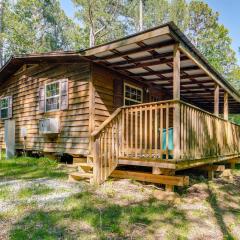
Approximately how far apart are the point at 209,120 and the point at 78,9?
22028mm

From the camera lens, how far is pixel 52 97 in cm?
909

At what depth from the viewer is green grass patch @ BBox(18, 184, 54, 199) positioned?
5161 millimetres

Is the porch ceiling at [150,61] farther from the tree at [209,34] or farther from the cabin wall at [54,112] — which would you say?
the tree at [209,34]

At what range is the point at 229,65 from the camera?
95.1 feet

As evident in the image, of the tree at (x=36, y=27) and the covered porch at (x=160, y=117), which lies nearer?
the covered porch at (x=160, y=117)

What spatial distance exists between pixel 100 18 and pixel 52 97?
1853cm

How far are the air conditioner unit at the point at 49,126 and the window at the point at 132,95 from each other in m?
2.43

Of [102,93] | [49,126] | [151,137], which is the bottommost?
[151,137]

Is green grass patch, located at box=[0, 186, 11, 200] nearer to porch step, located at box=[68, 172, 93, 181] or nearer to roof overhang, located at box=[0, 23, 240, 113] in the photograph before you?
porch step, located at box=[68, 172, 93, 181]

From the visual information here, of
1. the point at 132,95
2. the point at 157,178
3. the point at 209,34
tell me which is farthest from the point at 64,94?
the point at 209,34

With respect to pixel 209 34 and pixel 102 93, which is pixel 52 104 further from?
pixel 209 34

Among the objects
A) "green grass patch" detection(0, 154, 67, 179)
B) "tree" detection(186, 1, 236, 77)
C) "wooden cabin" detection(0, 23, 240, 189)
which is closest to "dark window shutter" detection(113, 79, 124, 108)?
"wooden cabin" detection(0, 23, 240, 189)

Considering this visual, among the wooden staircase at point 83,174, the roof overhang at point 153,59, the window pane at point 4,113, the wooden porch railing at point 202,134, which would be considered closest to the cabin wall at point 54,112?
the roof overhang at point 153,59

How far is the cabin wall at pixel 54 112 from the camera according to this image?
779 centimetres
